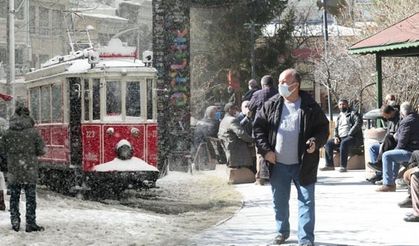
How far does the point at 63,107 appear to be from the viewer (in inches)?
640

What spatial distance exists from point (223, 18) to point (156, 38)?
23883 millimetres

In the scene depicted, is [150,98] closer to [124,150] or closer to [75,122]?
[124,150]

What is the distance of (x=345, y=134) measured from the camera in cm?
1716

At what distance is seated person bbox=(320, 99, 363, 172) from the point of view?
666 inches

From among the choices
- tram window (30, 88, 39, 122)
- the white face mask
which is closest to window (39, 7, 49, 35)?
tram window (30, 88, 39, 122)

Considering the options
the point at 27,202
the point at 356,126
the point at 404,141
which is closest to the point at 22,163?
the point at 27,202

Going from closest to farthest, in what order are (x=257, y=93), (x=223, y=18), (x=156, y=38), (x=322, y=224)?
(x=322, y=224), (x=257, y=93), (x=156, y=38), (x=223, y=18)

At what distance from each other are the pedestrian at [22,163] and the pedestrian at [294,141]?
3.40 metres

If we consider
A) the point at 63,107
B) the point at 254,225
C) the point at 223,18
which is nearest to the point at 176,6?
the point at 63,107

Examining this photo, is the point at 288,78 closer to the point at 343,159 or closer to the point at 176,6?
the point at 343,159

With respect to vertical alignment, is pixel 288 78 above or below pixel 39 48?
below

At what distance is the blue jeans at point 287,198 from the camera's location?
8.02m

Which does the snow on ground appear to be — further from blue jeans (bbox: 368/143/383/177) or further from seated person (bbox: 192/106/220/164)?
seated person (bbox: 192/106/220/164)

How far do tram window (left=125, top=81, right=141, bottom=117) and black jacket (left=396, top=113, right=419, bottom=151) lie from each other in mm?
5563
